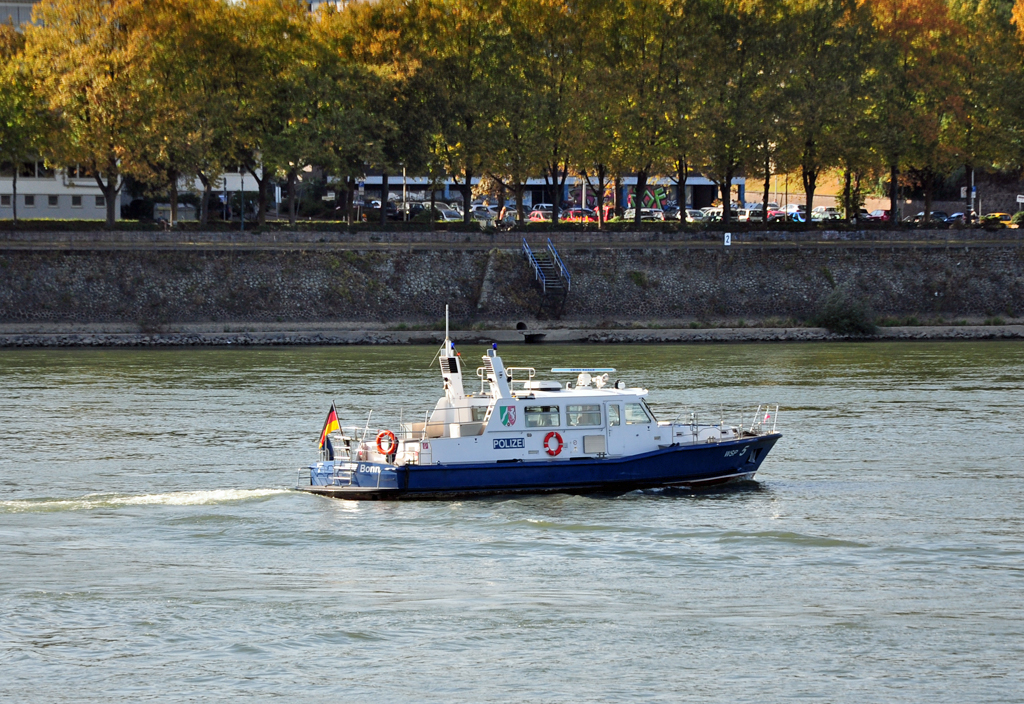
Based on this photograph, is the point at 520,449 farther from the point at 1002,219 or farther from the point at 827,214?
the point at 827,214

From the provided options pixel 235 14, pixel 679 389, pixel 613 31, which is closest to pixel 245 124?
pixel 235 14

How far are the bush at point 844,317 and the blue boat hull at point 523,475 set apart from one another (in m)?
43.8

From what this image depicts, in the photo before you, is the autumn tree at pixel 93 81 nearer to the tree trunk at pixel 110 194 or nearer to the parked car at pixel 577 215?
the tree trunk at pixel 110 194

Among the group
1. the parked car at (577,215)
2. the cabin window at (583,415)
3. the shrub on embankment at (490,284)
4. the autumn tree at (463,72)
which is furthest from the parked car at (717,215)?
the cabin window at (583,415)

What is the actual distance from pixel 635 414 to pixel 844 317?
45464mm

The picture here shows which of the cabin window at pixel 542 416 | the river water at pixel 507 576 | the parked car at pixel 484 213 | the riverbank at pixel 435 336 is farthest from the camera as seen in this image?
the parked car at pixel 484 213

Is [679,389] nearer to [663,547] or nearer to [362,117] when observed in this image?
[663,547]

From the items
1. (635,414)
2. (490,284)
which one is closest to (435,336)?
(490,284)

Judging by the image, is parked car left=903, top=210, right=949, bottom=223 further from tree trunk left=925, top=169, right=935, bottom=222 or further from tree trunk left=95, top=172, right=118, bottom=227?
tree trunk left=95, top=172, right=118, bottom=227

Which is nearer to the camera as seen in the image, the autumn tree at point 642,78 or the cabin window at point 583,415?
the cabin window at point 583,415

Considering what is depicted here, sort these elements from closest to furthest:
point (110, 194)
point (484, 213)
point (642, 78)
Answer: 1. point (110, 194)
2. point (642, 78)
3. point (484, 213)

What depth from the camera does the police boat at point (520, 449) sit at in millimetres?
32812

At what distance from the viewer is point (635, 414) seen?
110 feet

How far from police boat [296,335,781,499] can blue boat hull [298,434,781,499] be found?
2 cm
